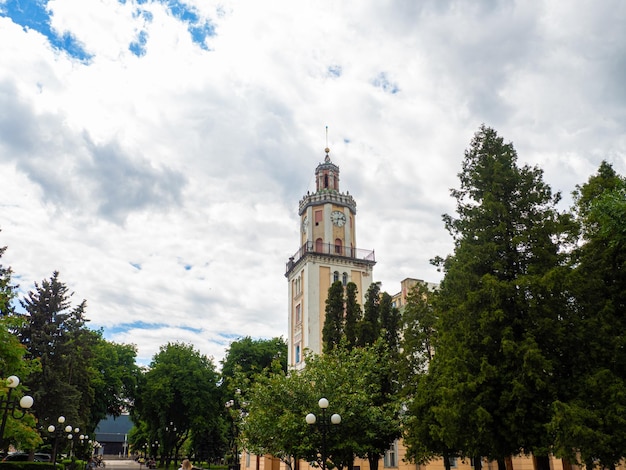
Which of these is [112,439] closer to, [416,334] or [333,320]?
[333,320]

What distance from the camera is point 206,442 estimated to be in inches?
2442

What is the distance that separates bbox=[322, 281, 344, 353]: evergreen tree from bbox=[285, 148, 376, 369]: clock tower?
850 centimetres

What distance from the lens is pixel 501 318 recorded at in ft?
53.5

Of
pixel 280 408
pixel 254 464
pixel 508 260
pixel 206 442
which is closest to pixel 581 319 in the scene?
pixel 508 260

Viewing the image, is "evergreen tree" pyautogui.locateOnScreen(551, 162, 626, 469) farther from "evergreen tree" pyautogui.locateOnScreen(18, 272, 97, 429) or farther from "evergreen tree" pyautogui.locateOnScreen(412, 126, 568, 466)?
"evergreen tree" pyautogui.locateOnScreen(18, 272, 97, 429)

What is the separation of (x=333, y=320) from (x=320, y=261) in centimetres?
1118

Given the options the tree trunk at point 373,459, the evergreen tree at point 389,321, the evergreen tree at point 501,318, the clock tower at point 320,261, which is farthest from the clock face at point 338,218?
the evergreen tree at point 501,318

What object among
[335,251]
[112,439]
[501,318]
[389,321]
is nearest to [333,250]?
[335,251]

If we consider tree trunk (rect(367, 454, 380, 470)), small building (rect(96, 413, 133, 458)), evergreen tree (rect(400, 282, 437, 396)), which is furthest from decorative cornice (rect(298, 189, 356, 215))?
small building (rect(96, 413, 133, 458))

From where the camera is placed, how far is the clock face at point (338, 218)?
45938mm

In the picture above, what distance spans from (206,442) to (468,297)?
172 ft

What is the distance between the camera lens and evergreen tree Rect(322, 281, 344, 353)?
32719mm

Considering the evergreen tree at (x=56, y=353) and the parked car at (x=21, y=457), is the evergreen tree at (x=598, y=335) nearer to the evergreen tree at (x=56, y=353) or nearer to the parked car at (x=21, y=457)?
the evergreen tree at (x=56, y=353)

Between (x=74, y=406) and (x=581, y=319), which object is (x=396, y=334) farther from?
(x=74, y=406)
